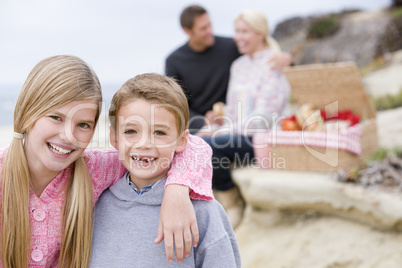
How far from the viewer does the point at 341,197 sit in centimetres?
347

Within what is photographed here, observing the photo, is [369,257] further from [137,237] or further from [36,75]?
[36,75]

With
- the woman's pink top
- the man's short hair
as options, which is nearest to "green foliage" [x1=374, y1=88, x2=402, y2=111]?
the man's short hair

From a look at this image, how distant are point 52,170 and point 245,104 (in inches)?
106

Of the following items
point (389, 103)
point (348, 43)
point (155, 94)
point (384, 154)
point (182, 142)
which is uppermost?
point (348, 43)

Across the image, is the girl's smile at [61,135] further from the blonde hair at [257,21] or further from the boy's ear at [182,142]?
the blonde hair at [257,21]

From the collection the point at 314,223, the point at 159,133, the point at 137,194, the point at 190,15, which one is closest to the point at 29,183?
the point at 137,194

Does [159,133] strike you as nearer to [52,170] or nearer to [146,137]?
[146,137]

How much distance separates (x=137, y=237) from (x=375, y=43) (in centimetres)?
1086

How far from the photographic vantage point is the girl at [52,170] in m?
1.63

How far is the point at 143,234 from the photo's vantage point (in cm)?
159

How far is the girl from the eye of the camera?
5.34 ft

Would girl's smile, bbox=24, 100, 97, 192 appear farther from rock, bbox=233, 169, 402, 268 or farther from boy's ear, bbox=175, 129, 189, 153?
rock, bbox=233, 169, 402, 268

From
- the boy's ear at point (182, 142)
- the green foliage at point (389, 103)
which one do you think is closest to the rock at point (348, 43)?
the green foliage at point (389, 103)

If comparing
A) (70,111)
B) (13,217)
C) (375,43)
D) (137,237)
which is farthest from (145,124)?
(375,43)
